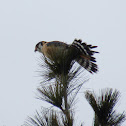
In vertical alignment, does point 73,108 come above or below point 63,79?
below

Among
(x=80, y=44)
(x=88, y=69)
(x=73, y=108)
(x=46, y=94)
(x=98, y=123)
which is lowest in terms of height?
(x=98, y=123)

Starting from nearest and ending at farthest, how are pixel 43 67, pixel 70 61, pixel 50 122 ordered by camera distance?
pixel 50 122, pixel 70 61, pixel 43 67

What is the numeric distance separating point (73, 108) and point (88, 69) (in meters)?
0.69

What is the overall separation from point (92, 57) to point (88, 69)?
0.16m

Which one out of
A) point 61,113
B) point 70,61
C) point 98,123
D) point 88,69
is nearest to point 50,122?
point 61,113

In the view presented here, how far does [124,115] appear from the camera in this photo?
107 inches

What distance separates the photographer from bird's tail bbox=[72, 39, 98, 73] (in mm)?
2990

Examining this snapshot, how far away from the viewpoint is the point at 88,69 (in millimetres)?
3195

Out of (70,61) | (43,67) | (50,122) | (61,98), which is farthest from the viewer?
(43,67)

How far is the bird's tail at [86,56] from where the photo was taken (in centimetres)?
299

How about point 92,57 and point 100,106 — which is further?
point 92,57

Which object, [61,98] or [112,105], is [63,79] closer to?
[61,98]

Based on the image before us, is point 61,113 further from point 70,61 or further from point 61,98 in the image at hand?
point 70,61

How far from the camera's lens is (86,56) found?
304 centimetres
